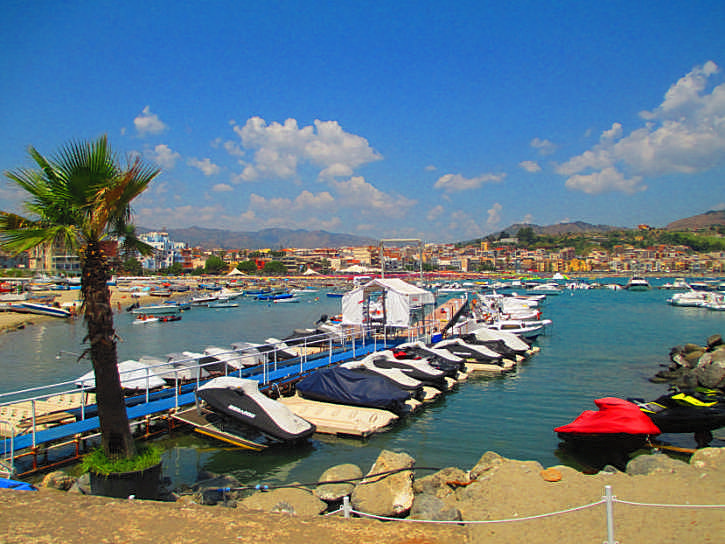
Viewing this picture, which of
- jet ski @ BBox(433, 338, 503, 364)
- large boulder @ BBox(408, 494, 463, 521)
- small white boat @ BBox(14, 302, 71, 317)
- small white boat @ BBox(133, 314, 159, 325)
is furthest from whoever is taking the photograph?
small white boat @ BBox(14, 302, 71, 317)

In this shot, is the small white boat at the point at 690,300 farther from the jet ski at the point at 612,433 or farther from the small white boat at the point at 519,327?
the jet ski at the point at 612,433

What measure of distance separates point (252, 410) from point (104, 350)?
6556 millimetres

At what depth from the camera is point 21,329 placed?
51062mm

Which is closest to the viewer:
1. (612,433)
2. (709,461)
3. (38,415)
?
(709,461)

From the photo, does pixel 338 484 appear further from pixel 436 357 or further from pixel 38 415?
pixel 436 357

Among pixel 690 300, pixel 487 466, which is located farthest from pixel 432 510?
pixel 690 300

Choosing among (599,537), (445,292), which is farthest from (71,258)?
(445,292)

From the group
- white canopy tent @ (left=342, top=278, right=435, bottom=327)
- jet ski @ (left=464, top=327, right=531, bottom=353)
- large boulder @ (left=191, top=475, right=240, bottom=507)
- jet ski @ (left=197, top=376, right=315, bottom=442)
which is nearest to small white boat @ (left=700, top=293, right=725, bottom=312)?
jet ski @ (left=464, top=327, right=531, bottom=353)

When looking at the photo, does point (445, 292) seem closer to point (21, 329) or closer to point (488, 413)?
point (21, 329)

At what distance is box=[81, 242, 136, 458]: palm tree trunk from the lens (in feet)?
24.1

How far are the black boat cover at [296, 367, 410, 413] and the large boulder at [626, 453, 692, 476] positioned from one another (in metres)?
7.93

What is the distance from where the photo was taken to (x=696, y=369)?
23391 mm

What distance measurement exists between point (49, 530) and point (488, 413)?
16.1 meters

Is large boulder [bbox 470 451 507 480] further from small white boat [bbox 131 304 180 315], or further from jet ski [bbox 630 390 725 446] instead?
small white boat [bbox 131 304 180 315]
